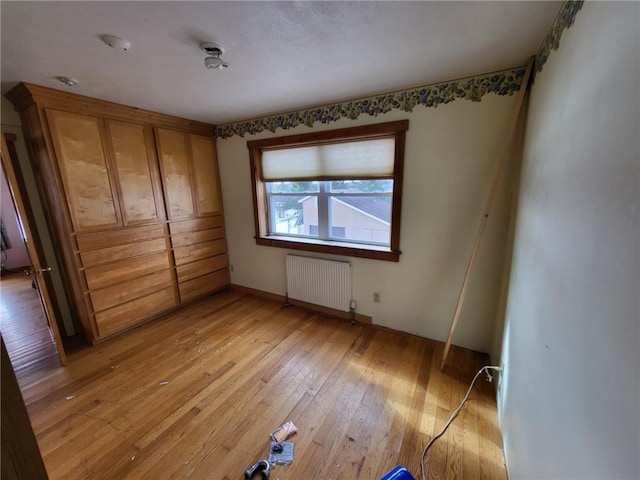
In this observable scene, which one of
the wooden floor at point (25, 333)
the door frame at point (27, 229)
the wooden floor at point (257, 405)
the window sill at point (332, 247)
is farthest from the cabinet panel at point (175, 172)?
the wooden floor at point (25, 333)

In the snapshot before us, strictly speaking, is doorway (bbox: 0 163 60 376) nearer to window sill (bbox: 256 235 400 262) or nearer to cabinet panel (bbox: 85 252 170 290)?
cabinet panel (bbox: 85 252 170 290)

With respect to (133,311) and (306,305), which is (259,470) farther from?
(133,311)

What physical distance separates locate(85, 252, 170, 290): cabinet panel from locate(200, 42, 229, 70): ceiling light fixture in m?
2.16

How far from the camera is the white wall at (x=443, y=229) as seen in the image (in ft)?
6.77

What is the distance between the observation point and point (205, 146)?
11.0 feet

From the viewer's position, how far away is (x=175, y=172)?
3.08 m

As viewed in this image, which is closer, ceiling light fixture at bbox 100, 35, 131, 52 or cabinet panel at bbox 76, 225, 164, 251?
ceiling light fixture at bbox 100, 35, 131, 52

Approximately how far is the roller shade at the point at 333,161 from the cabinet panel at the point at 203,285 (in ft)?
5.14

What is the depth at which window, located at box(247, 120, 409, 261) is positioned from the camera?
8.10ft

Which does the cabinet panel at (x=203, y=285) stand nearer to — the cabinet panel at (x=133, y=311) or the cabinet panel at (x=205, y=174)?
Answer: the cabinet panel at (x=133, y=311)

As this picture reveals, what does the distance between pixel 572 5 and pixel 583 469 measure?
1697 mm

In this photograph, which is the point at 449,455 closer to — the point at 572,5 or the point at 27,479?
the point at 27,479

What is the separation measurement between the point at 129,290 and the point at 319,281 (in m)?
2.05

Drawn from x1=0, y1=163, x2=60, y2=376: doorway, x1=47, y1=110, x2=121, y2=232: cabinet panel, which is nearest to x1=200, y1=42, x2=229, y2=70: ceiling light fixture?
x1=47, y1=110, x2=121, y2=232: cabinet panel
